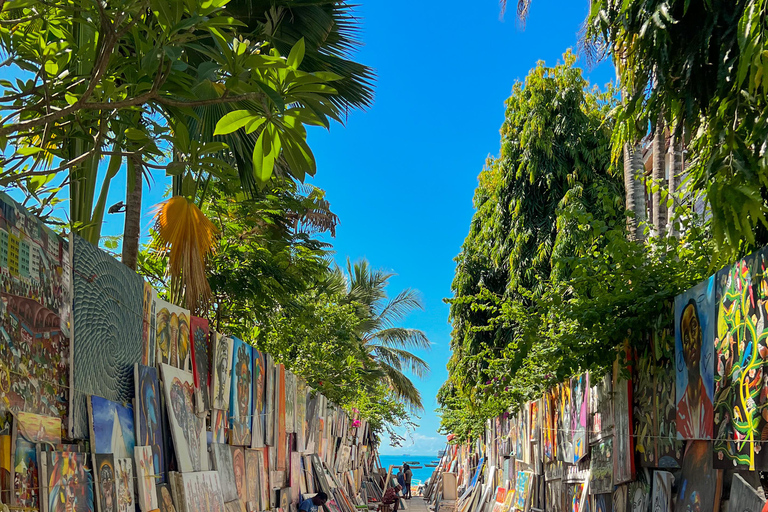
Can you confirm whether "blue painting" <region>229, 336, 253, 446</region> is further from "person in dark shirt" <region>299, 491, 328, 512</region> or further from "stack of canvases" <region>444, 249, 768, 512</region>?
"stack of canvases" <region>444, 249, 768, 512</region>

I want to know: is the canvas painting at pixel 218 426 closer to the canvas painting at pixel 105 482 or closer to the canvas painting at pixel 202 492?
the canvas painting at pixel 202 492

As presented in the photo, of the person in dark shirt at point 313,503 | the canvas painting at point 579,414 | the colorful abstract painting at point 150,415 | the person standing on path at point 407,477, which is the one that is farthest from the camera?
the person standing on path at point 407,477

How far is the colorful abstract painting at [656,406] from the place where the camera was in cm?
510

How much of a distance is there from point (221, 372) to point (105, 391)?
216 centimetres

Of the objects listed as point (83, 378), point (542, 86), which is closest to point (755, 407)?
point (83, 378)

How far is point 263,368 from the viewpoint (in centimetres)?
755

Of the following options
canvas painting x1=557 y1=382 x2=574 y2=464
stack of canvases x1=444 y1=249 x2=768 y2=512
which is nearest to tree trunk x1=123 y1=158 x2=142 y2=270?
stack of canvases x1=444 y1=249 x2=768 y2=512

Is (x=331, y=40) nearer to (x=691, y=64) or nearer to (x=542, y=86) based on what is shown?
(x=691, y=64)

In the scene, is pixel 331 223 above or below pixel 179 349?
above

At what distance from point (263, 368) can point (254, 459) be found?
930 millimetres

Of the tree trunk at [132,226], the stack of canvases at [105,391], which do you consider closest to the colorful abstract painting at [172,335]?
the stack of canvases at [105,391]

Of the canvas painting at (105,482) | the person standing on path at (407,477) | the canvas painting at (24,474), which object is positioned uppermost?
the canvas painting at (24,474)

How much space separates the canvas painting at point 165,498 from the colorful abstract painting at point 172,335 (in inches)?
31.6

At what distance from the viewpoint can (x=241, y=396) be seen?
664 cm
